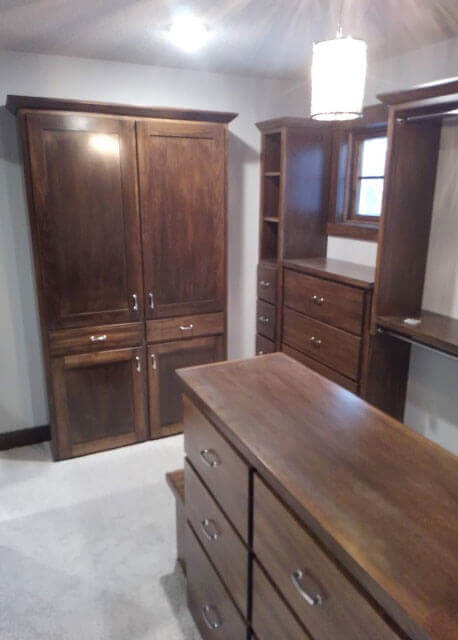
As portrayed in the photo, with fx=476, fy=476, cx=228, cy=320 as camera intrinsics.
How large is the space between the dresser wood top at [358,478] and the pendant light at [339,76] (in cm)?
90

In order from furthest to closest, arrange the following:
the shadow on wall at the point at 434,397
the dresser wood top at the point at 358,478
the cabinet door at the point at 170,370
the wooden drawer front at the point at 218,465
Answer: the cabinet door at the point at 170,370 < the shadow on wall at the point at 434,397 < the wooden drawer front at the point at 218,465 < the dresser wood top at the point at 358,478

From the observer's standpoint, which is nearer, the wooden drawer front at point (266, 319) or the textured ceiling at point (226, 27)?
the textured ceiling at point (226, 27)

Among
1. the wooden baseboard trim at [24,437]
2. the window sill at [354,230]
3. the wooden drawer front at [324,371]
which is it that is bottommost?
the wooden baseboard trim at [24,437]

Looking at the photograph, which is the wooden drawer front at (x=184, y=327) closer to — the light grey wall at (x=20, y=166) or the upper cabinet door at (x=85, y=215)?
the upper cabinet door at (x=85, y=215)

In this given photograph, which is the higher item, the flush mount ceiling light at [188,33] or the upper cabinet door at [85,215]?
the flush mount ceiling light at [188,33]

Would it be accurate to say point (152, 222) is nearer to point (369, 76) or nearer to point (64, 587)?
point (369, 76)

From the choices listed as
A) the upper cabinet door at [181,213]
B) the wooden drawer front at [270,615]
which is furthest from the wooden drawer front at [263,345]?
the wooden drawer front at [270,615]

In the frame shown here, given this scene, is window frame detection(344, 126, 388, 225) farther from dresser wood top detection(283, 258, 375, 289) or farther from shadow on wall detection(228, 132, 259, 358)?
shadow on wall detection(228, 132, 259, 358)

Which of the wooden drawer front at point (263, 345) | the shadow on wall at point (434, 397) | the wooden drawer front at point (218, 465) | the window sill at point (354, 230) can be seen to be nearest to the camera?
the wooden drawer front at point (218, 465)

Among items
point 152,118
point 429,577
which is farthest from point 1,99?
point 429,577

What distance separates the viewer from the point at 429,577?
31.6 inches

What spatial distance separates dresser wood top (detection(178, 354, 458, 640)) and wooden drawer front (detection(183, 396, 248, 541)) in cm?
5

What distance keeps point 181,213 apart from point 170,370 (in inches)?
39.3

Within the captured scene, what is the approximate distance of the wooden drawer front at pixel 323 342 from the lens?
2598 millimetres
